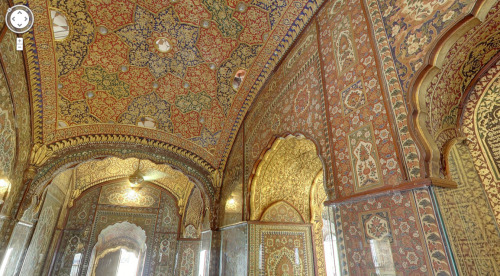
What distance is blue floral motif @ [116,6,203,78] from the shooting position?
205 inches

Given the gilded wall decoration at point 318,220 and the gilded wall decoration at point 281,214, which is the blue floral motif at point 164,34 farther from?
the gilded wall decoration at point 318,220

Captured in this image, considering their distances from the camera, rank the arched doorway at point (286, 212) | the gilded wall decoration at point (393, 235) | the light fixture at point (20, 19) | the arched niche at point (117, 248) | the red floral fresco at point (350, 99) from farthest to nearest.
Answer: the arched niche at point (117, 248) < the arched doorway at point (286, 212) < the light fixture at point (20, 19) < the red floral fresco at point (350, 99) < the gilded wall decoration at point (393, 235)

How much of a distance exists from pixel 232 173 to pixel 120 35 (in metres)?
3.75

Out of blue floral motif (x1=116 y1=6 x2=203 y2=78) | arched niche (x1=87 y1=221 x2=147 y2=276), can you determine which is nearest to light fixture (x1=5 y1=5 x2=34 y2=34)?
blue floral motif (x1=116 y1=6 x2=203 y2=78)

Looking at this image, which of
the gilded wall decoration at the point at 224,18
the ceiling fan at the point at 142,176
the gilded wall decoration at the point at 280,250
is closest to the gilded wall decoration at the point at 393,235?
the gilded wall decoration at the point at 280,250

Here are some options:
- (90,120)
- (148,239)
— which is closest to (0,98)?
(90,120)

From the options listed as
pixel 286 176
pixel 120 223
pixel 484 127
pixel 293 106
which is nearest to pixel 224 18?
pixel 293 106

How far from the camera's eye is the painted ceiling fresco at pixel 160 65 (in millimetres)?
4965

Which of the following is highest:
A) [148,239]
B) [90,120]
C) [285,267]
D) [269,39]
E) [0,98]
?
[269,39]

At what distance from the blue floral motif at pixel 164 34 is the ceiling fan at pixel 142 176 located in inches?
173

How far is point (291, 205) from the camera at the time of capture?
18.6 feet

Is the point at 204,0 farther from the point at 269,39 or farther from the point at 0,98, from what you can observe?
the point at 0,98

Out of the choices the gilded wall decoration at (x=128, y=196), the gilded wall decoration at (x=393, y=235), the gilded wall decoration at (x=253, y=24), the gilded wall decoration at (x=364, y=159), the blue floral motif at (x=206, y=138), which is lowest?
the gilded wall decoration at (x=393, y=235)

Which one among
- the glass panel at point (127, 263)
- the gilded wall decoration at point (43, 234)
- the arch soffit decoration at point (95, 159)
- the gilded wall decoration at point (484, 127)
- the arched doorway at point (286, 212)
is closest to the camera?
the gilded wall decoration at point (484, 127)
